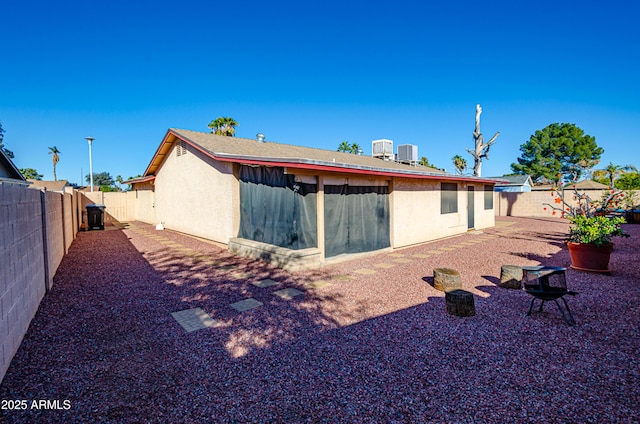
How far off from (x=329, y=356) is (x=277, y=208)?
5172 millimetres

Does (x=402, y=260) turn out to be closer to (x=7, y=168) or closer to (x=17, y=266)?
(x=17, y=266)

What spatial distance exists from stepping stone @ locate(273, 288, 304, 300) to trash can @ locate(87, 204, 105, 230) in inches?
530

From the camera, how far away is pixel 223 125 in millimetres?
23500

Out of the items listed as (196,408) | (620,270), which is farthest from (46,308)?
(620,270)

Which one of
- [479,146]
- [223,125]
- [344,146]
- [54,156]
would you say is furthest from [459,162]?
[54,156]

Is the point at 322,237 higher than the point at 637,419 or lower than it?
higher

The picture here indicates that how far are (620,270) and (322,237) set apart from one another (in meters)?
6.90

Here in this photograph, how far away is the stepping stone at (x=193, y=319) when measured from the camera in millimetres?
4234

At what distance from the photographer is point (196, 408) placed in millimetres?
2557

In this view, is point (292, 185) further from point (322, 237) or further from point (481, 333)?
point (481, 333)

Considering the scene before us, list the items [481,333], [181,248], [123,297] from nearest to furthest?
1. [481,333]
2. [123,297]
3. [181,248]

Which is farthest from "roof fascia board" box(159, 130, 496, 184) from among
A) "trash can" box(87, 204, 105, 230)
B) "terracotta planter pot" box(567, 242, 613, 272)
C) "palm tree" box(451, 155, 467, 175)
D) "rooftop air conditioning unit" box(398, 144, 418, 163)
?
"palm tree" box(451, 155, 467, 175)

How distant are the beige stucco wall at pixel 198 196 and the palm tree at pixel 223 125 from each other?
856cm

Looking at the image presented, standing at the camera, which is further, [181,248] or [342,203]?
[181,248]
